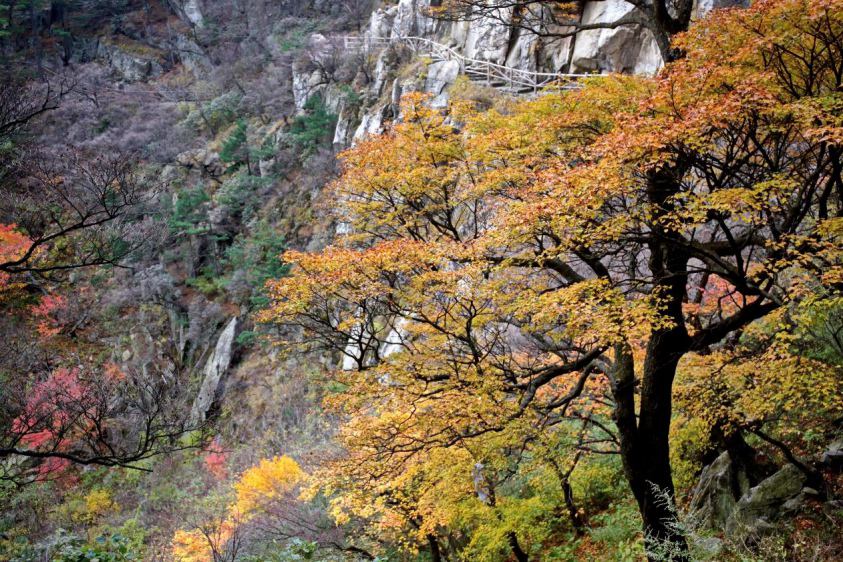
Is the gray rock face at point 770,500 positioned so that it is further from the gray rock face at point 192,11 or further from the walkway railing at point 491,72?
the gray rock face at point 192,11

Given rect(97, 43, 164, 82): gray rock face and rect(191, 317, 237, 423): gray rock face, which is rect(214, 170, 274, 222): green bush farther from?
rect(97, 43, 164, 82): gray rock face

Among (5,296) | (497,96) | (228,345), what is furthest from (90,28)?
(497,96)

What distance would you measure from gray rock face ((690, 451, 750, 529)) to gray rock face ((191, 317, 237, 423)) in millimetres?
21995

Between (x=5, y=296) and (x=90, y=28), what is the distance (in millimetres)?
33135

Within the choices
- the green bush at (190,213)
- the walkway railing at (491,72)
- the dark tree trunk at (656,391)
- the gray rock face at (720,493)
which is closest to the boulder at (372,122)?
the walkway railing at (491,72)

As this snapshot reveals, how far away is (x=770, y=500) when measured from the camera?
652 centimetres

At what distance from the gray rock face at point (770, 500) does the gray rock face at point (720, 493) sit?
23cm

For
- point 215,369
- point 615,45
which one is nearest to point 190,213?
point 215,369

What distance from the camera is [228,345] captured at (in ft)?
85.5

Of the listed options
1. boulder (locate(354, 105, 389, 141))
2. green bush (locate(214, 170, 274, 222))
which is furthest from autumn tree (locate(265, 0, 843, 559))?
green bush (locate(214, 170, 274, 222))

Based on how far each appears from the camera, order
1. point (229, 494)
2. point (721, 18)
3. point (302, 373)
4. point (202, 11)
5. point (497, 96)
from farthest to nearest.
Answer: point (202, 11) < point (302, 373) < point (497, 96) < point (229, 494) < point (721, 18)

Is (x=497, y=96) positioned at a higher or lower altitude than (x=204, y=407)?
higher

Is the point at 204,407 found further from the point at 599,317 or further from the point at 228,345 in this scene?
the point at 599,317

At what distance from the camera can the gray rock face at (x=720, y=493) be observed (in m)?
7.11
